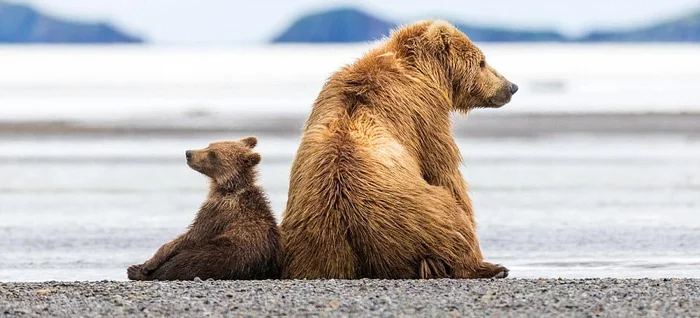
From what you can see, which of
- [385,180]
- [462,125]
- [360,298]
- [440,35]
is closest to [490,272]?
[385,180]

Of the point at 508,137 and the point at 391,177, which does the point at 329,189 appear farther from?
the point at 508,137

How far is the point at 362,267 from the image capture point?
274 inches

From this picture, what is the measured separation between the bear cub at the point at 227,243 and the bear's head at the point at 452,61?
116 centimetres

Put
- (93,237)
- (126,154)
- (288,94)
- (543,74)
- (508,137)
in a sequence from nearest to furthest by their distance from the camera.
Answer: (93,237) → (126,154) → (508,137) → (288,94) → (543,74)

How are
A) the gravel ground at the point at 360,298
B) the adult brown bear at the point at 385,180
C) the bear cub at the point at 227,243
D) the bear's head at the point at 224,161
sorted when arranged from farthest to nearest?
the bear's head at the point at 224,161 < the bear cub at the point at 227,243 < the adult brown bear at the point at 385,180 < the gravel ground at the point at 360,298

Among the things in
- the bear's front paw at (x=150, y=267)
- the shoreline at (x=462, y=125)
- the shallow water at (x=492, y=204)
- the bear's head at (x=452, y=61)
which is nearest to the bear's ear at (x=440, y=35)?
the bear's head at (x=452, y=61)

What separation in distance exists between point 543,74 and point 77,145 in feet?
95.8

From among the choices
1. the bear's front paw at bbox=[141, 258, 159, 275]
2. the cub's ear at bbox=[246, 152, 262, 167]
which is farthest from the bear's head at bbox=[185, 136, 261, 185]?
the bear's front paw at bbox=[141, 258, 159, 275]

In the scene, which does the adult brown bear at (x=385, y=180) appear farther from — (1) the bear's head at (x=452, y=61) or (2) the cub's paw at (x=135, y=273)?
(2) the cub's paw at (x=135, y=273)


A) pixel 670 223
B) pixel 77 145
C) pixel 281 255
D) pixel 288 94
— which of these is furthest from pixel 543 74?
pixel 281 255

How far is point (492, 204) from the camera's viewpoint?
11984mm

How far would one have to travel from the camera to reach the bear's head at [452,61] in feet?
24.9

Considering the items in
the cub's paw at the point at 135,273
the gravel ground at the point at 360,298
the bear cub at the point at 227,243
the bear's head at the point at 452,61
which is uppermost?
the bear's head at the point at 452,61

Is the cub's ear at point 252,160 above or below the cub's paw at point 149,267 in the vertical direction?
above
